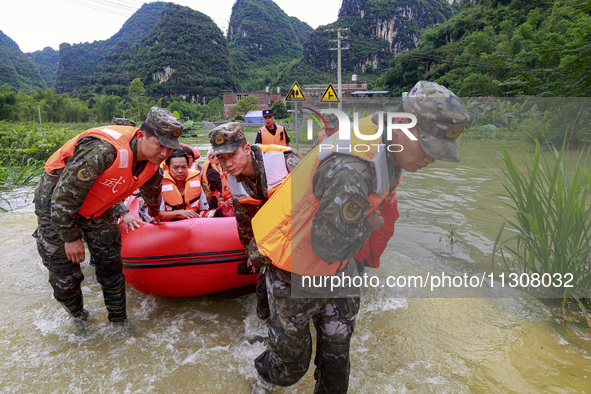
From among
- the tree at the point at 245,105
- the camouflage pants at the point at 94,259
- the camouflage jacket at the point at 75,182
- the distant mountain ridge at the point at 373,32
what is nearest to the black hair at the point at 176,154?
the camouflage pants at the point at 94,259

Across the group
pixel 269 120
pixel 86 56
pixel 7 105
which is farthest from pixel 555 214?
pixel 86 56

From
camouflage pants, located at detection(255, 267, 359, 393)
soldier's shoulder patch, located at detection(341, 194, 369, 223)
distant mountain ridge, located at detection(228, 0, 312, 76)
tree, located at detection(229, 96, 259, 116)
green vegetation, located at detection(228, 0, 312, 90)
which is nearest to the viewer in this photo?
soldier's shoulder patch, located at detection(341, 194, 369, 223)

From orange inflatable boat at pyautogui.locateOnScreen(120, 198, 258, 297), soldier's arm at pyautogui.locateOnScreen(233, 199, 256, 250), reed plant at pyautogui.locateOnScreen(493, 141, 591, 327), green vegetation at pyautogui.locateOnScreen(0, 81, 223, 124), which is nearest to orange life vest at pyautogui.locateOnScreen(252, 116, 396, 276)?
soldier's arm at pyautogui.locateOnScreen(233, 199, 256, 250)

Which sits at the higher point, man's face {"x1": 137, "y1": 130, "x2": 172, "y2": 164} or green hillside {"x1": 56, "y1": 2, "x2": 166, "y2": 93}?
green hillside {"x1": 56, "y1": 2, "x2": 166, "y2": 93}

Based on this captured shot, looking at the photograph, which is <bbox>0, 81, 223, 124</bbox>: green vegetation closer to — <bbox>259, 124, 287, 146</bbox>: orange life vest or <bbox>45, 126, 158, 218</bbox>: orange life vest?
<bbox>259, 124, 287, 146</bbox>: orange life vest

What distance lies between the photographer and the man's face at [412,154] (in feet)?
4.21

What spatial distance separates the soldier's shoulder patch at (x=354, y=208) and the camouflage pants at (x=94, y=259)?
198 centimetres

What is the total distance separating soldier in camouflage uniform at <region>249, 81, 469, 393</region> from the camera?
1184 mm

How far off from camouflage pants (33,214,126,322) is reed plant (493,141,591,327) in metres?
2.82

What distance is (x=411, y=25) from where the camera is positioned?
105 m

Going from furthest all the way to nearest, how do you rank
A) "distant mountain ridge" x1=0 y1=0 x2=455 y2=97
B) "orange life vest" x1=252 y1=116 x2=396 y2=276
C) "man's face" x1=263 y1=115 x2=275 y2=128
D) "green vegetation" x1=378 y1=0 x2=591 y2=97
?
"distant mountain ridge" x1=0 y1=0 x2=455 y2=97, "green vegetation" x1=378 y1=0 x2=591 y2=97, "man's face" x1=263 y1=115 x2=275 y2=128, "orange life vest" x1=252 y1=116 x2=396 y2=276

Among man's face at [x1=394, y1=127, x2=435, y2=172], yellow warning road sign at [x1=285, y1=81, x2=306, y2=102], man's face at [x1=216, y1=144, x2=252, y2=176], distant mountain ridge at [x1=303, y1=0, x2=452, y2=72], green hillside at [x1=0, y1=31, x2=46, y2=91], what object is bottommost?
man's face at [x1=216, y1=144, x2=252, y2=176]

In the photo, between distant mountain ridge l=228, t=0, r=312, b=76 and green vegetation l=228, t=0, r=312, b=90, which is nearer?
green vegetation l=228, t=0, r=312, b=90

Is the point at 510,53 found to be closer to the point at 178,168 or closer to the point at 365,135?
the point at 178,168
